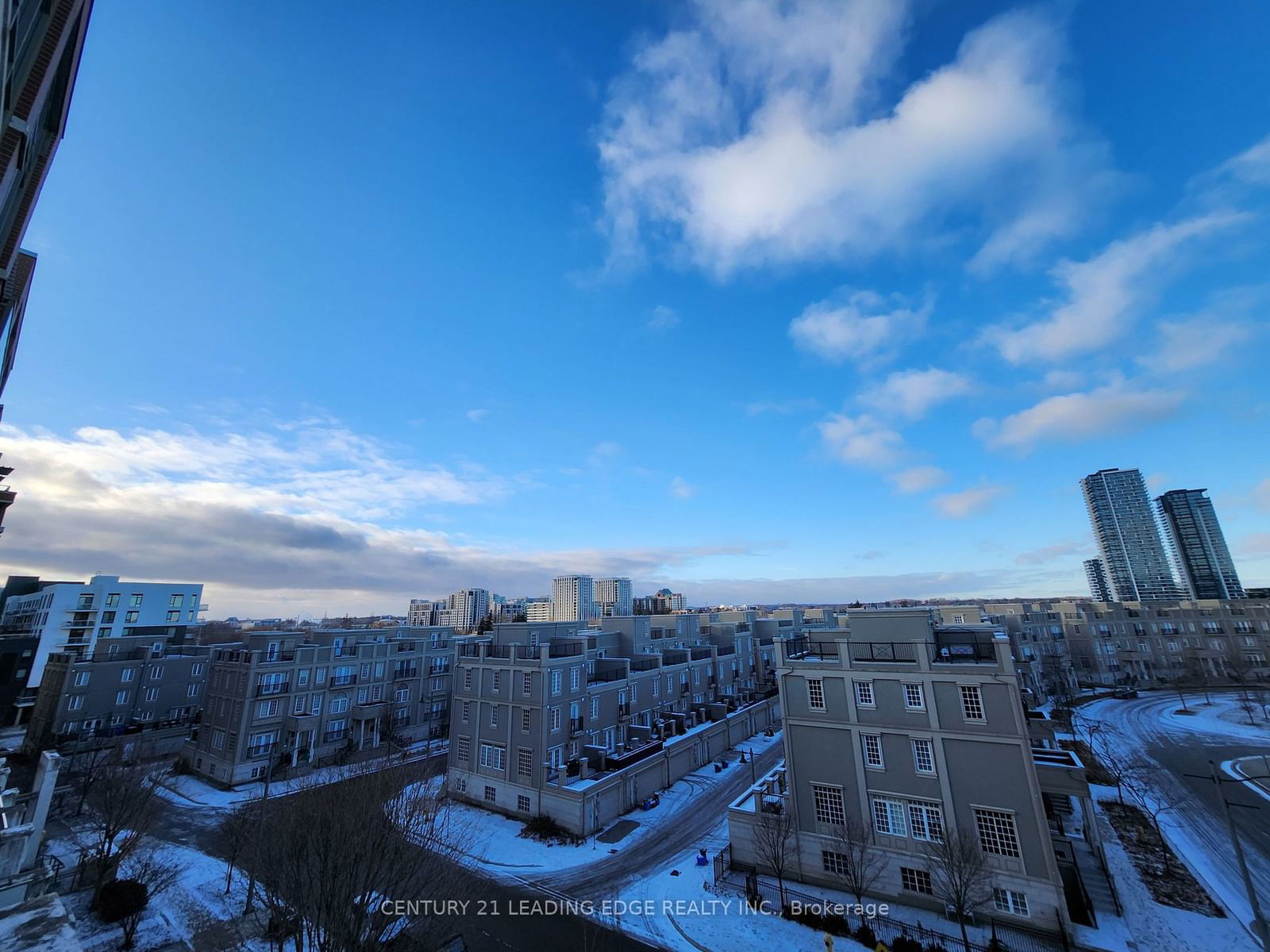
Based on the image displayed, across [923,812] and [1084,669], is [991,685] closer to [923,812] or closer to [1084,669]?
[923,812]

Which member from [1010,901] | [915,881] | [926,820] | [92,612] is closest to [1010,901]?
[1010,901]

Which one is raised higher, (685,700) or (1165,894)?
(685,700)

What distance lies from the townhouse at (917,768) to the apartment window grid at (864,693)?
0.19 ft

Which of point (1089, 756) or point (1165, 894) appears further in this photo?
point (1089, 756)

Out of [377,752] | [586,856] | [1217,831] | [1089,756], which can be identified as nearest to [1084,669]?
[1089,756]

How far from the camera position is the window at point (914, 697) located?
81.3ft

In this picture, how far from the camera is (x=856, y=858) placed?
24250mm

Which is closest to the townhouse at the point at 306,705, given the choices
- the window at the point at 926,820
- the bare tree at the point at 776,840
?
the bare tree at the point at 776,840

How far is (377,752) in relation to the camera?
160ft

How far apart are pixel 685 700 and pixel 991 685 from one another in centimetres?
3533

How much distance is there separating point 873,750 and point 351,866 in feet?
74.4

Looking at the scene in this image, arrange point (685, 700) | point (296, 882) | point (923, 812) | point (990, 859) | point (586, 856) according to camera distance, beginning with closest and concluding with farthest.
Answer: point (296, 882) < point (990, 859) < point (923, 812) < point (586, 856) < point (685, 700)

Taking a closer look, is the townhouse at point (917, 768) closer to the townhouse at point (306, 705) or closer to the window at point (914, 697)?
the window at point (914, 697)

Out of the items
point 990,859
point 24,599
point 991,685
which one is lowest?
point 990,859
